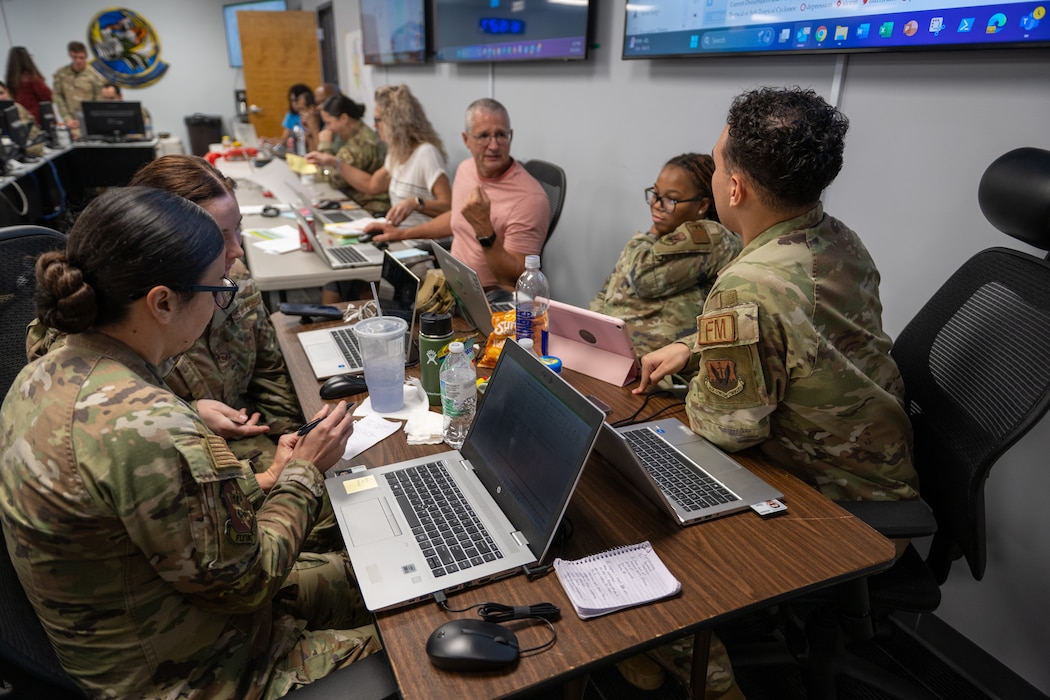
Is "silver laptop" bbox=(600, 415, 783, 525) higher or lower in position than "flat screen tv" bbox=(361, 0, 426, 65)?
lower

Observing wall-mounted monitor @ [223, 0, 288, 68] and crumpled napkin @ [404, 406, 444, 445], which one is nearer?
crumpled napkin @ [404, 406, 444, 445]

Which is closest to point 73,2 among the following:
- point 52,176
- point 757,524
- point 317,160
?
point 52,176

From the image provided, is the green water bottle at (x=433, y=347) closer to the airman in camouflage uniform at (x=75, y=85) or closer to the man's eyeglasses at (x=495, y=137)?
the man's eyeglasses at (x=495, y=137)

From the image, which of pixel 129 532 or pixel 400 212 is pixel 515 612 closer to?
pixel 129 532

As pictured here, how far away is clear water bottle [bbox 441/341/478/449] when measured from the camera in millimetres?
1225

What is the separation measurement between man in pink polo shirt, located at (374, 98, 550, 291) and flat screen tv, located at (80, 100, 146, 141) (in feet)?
18.1

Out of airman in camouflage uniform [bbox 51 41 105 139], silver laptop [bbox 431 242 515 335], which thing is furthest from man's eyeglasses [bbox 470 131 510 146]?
airman in camouflage uniform [bbox 51 41 105 139]

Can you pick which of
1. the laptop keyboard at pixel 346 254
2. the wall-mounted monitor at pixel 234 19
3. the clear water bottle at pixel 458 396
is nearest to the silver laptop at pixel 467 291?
the clear water bottle at pixel 458 396

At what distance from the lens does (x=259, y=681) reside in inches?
36.2

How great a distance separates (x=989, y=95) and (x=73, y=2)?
10.7 m

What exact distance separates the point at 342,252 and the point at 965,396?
6.99 feet

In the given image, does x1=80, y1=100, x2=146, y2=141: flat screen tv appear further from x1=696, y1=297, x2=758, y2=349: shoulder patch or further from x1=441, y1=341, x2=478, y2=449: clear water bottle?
x1=696, y1=297, x2=758, y2=349: shoulder patch

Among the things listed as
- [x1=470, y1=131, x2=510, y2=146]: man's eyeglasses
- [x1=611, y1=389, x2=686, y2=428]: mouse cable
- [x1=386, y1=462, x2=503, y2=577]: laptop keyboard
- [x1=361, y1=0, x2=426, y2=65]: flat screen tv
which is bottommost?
[x1=611, y1=389, x2=686, y2=428]: mouse cable

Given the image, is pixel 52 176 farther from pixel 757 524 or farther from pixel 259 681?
pixel 757 524
